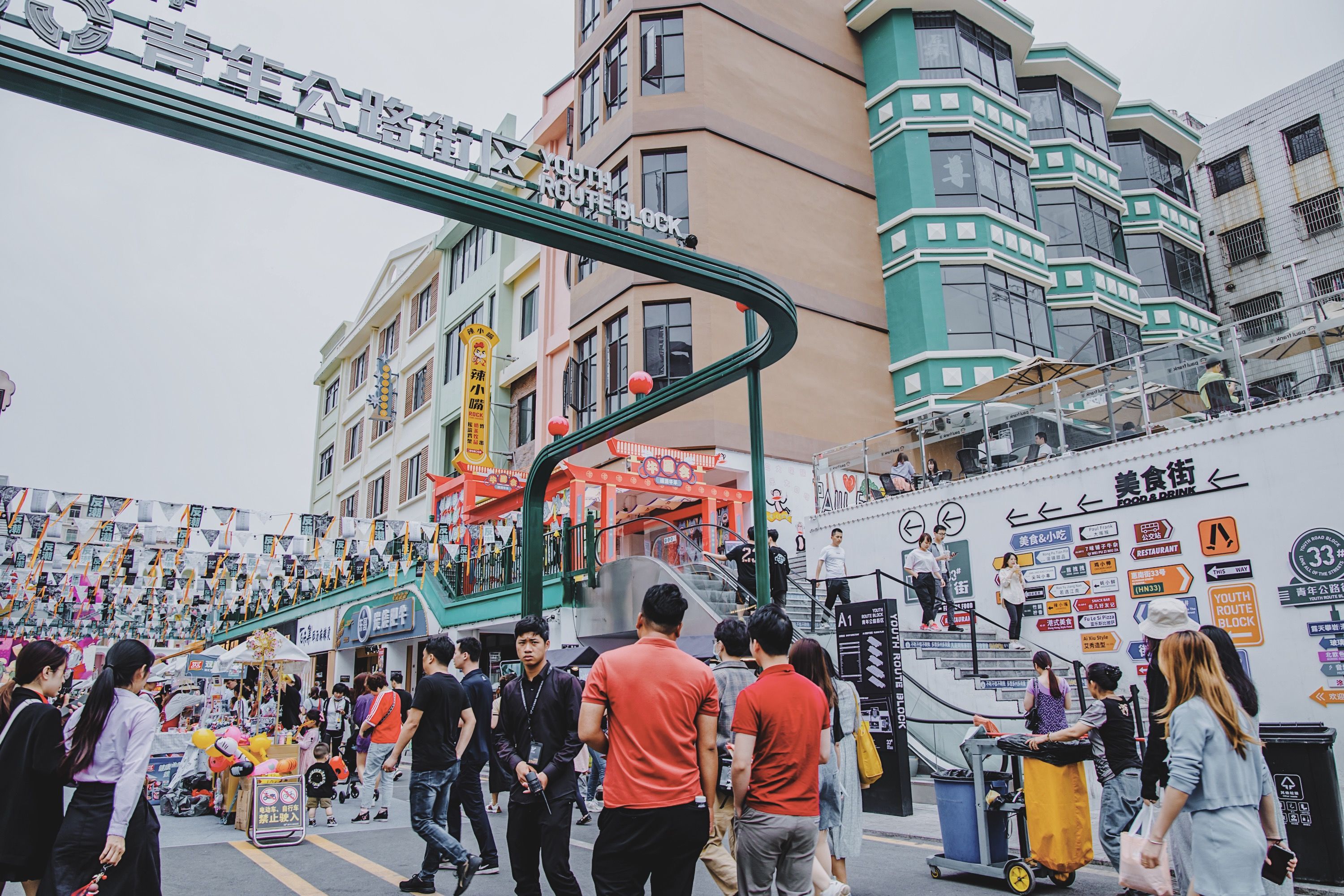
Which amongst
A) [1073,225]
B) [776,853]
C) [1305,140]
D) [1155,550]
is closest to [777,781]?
[776,853]

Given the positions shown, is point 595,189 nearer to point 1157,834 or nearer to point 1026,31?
point 1157,834

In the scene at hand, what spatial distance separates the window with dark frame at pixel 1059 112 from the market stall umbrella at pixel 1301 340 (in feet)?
59.3

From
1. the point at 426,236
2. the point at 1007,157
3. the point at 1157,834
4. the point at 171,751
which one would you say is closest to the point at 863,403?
the point at 1007,157

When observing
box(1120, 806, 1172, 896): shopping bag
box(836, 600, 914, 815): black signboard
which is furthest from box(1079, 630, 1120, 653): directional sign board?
box(1120, 806, 1172, 896): shopping bag

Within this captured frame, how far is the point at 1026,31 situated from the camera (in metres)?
27.1

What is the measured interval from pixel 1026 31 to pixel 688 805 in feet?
96.4

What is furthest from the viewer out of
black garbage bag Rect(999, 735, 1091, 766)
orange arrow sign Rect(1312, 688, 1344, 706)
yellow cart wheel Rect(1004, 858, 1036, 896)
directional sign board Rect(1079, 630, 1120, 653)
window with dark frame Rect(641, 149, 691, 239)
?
window with dark frame Rect(641, 149, 691, 239)

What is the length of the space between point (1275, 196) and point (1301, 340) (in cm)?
2454

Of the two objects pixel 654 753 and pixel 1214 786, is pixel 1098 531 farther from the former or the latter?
pixel 654 753

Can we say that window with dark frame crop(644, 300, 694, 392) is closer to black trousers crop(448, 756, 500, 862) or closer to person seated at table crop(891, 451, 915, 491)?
person seated at table crop(891, 451, 915, 491)

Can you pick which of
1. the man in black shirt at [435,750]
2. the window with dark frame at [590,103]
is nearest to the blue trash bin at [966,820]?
the man in black shirt at [435,750]

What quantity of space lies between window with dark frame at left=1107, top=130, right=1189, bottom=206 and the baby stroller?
29.8 meters

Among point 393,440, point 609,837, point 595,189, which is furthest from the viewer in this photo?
point 393,440

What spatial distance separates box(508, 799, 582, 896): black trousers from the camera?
4836mm
